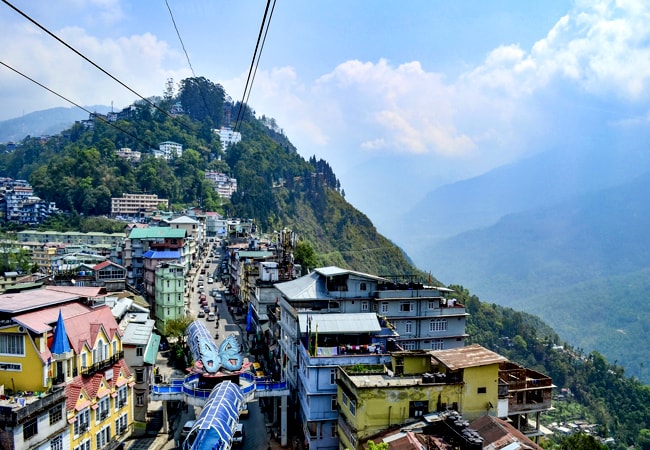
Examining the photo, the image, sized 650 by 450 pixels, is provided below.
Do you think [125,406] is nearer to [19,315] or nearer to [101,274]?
[19,315]

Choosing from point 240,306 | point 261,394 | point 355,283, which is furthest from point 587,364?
point 261,394

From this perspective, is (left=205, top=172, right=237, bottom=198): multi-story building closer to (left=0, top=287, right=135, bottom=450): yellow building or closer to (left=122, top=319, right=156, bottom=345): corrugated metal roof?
(left=122, top=319, right=156, bottom=345): corrugated metal roof

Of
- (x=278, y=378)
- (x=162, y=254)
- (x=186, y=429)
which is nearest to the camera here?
(x=186, y=429)

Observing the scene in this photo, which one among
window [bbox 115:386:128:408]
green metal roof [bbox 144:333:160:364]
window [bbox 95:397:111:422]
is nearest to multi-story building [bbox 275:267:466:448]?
green metal roof [bbox 144:333:160:364]

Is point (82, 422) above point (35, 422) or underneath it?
underneath

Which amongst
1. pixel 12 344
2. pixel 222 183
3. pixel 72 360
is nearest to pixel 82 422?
pixel 72 360

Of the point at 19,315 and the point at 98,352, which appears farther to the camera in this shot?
the point at 98,352

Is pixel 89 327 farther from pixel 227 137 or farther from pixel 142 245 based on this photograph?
pixel 227 137
